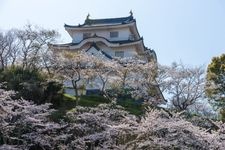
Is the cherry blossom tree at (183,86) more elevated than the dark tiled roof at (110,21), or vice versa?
the dark tiled roof at (110,21)

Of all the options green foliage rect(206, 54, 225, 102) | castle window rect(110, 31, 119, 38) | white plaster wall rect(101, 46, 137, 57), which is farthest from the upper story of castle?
green foliage rect(206, 54, 225, 102)

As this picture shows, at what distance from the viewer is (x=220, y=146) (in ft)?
45.0

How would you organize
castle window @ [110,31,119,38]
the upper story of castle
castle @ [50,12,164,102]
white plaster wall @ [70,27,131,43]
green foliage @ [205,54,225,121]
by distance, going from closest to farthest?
green foliage @ [205,54,225,121], castle @ [50,12,164,102], the upper story of castle, white plaster wall @ [70,27,131,43], castle window @ [110,31,119,38]

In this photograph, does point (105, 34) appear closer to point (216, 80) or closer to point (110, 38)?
point (110, 38)

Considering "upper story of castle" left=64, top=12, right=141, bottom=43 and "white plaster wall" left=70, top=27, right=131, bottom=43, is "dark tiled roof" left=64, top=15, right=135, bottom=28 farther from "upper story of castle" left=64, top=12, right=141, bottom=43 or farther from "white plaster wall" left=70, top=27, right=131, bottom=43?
"white plaster wall" left=70, top=27, right=131, bottom=43

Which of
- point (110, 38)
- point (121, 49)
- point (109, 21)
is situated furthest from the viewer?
point (109, 21)

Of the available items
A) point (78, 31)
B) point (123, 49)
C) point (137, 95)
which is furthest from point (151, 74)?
point (78, 31)

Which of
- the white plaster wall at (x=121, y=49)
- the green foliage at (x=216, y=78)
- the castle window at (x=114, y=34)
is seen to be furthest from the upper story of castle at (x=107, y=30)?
the green foliage at (x=216, y=78)

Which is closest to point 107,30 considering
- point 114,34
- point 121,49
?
point 114,34

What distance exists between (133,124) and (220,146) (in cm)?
294

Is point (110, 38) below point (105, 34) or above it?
below

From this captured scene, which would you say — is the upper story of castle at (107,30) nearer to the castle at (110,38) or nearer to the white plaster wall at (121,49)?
the castle at (110,38)

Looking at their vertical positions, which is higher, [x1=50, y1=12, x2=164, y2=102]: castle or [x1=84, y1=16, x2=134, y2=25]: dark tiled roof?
[x1=84, y1=16, x2=134, y2=25]: dark tiled roof

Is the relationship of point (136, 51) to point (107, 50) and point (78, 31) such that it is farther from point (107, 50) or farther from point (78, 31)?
point (78, 31)
